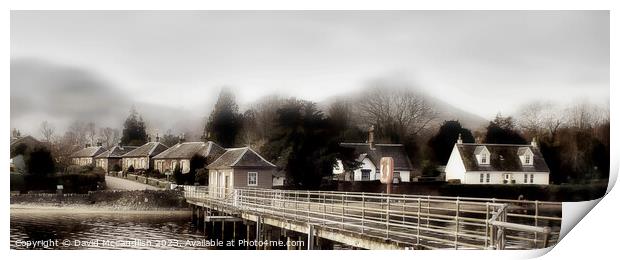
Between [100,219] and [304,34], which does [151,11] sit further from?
[100,219]

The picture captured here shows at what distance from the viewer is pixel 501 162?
11852 mm

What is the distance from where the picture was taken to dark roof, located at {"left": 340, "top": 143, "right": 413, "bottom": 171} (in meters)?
11.8

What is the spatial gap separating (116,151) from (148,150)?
1.51 ft

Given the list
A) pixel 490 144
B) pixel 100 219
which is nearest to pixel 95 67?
pixel 100 219

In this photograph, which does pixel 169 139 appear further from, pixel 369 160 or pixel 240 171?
pixel 369 160

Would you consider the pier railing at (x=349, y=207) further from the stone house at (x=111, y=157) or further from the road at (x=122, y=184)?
the stone house at (x=111, y=157)

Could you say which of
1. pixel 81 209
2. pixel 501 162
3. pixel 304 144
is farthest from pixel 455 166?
pixel 81 209

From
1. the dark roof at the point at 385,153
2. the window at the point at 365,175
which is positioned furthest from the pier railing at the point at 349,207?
the dark roof at the point at 385,153

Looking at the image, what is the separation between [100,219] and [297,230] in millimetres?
2903

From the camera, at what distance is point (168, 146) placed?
38.7 feet

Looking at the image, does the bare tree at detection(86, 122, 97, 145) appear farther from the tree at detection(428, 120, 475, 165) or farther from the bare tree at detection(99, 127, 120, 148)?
the tree at detection(428, 120, 475, 165)

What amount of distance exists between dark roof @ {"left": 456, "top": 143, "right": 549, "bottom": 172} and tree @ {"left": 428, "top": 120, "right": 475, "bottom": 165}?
0.12 metres

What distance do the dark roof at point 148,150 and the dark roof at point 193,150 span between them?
7 centimetres

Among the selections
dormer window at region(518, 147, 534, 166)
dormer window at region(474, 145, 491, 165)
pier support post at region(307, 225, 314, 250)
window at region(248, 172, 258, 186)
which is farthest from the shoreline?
dormer window at region(518, 147, 534, 166)
